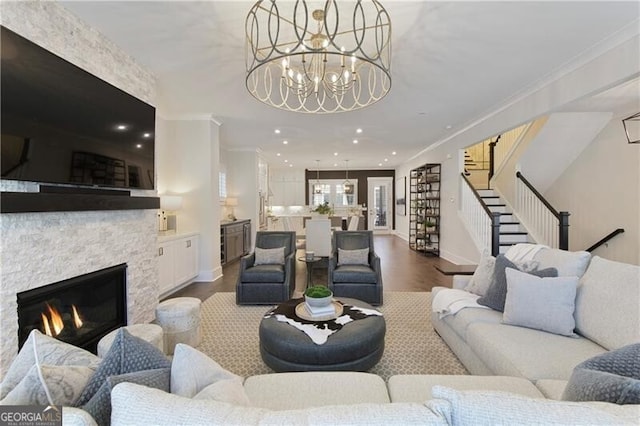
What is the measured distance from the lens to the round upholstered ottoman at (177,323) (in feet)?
8.86

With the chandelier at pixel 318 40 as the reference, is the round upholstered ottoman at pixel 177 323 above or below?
below

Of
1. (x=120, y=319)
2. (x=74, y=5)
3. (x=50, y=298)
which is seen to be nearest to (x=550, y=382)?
(x=50, y=298)

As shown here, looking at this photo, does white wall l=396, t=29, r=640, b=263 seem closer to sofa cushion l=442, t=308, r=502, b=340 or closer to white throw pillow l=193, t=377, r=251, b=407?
sofa cushion l=442, t=308, r=502, b=340

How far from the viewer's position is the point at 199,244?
5152 millimetres

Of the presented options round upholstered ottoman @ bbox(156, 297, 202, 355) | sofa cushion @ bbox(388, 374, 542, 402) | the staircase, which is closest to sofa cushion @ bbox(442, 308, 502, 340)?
sofa cushion @ bbox(388, 374, 542, 402)

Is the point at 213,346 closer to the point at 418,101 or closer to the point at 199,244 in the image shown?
the point at 199,244

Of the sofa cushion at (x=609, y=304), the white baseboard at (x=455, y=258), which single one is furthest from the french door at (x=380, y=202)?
the sofa cushion at (x=609, y=304)

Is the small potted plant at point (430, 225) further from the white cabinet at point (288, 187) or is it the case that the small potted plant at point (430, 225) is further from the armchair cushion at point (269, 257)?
the white cabinet at point (288, 187)

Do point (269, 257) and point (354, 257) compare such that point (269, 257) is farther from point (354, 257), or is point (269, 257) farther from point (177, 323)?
point (177, 323)

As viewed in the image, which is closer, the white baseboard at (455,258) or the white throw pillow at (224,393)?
the white throw pillow at (224,393)

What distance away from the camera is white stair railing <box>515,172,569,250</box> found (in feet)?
14.5

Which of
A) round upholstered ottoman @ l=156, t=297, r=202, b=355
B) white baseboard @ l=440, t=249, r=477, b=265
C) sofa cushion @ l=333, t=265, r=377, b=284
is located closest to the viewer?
round upholstered ottoman @ l=156, t=297, r=202, b=355

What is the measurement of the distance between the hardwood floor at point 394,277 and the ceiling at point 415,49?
284cm

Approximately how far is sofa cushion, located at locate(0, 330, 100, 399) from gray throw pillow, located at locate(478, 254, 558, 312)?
104 inches
